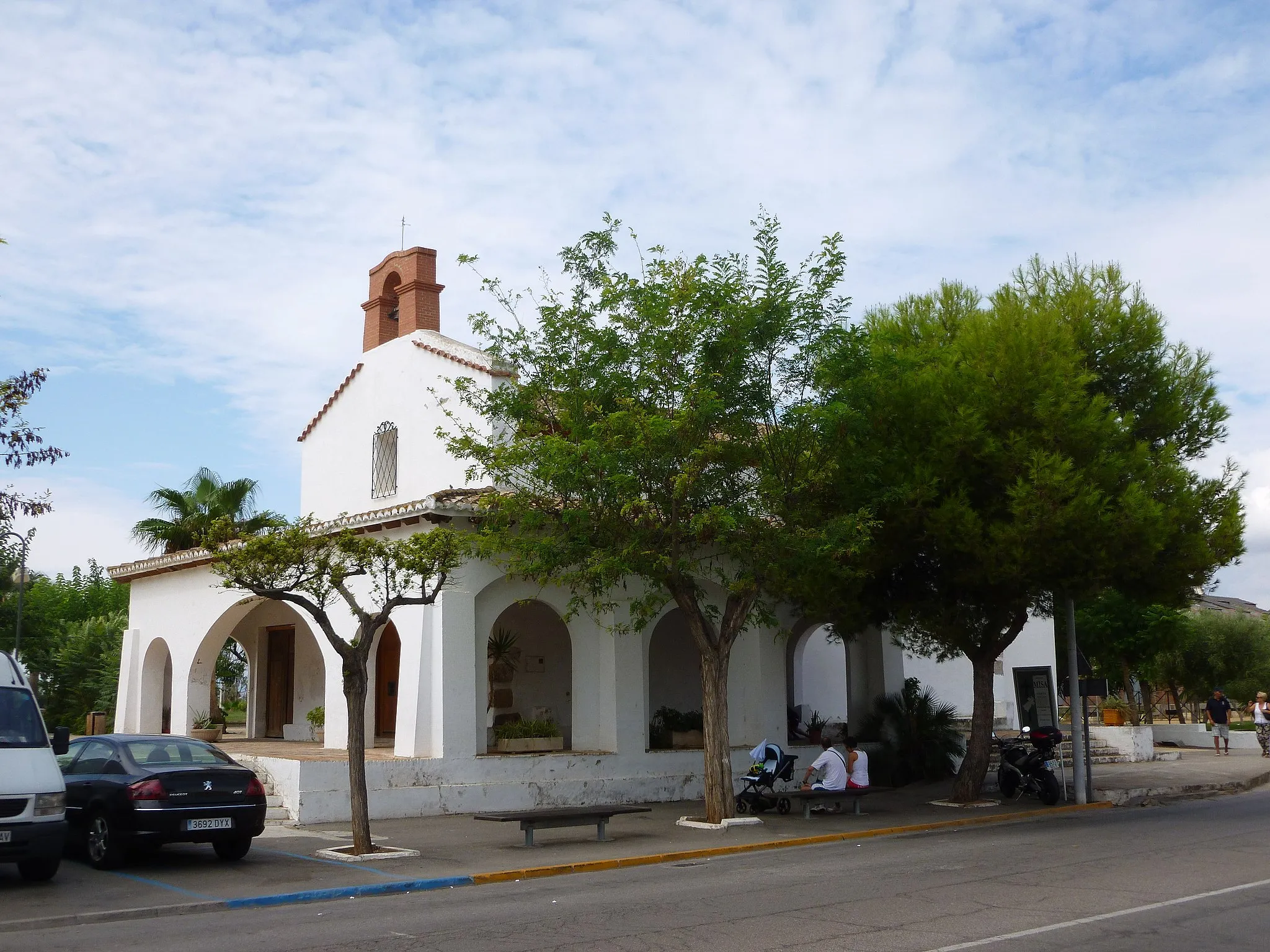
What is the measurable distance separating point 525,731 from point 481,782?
199 cm

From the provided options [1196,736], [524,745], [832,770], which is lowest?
[1196,736]

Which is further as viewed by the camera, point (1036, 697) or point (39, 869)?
point (1036, 697)

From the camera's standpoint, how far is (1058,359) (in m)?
16.1

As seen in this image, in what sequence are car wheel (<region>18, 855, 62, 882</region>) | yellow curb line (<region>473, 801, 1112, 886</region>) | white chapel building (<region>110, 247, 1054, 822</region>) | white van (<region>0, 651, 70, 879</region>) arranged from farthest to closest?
white chapel building (<region>110, 247, 1054, 822</region>) → yellow curb line (<region>473, 801, 1112, 886</region>) → car wheel (<region>18, 855, 62, 882</region>) → white van (<region>0, 651, 70, 879</region>)

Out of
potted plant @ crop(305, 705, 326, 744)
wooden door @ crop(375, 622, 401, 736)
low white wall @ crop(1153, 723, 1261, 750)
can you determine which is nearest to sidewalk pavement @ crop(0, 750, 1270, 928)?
wooden door @ crop(375, 622, 401, 736)

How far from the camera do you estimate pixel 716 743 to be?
16.2 m

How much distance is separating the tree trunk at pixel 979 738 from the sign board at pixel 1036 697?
1324mm

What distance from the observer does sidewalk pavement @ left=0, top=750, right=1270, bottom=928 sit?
34.7 feet

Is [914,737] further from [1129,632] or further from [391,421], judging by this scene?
[1129,632]

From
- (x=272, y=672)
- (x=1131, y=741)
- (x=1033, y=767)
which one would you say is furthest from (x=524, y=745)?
(x=1131, y=741)

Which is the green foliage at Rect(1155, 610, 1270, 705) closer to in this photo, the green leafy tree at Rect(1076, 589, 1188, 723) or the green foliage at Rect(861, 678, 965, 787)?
the green leafy tree at Rect(1076, 589, 1188, 723)

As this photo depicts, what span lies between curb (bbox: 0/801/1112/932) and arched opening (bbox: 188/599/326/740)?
11.2 metres

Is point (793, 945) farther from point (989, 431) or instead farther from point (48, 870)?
point (989, 431)

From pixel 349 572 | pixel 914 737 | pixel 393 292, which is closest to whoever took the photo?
pixel 349 572
